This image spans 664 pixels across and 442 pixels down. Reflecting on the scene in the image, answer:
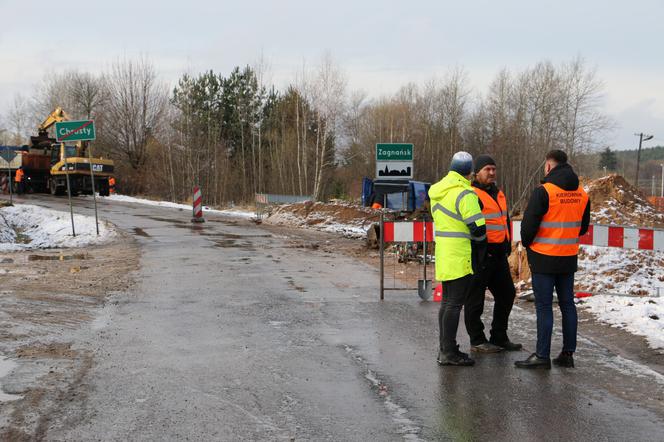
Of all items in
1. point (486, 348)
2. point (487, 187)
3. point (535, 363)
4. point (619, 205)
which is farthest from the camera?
point (619, 205)

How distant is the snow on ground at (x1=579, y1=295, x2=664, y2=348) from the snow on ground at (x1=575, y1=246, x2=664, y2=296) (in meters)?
0.66

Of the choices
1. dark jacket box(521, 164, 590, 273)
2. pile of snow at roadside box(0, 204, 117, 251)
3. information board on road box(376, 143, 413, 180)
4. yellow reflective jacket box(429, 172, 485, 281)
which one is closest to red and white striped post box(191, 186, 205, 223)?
pile of snow at roadside box(0, 204, 117, 251)

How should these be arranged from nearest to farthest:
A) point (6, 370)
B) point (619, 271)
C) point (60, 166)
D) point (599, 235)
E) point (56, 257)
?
point (6, 370) → point (599, 235) → point (619, 271) → point (56, 257) → point (60, 166)

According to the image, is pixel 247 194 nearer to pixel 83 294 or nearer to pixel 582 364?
pixel 83 294

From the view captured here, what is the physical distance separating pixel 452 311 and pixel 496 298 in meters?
0.89

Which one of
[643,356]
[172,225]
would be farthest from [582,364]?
[172,225]

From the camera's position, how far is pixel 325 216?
2612 centimetres

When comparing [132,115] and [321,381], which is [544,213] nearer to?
[321,381]

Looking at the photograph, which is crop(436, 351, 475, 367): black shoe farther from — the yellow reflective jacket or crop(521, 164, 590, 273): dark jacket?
crop(521, 164, 590, 273): dark jacket

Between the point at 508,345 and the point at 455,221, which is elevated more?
the point at 455,221

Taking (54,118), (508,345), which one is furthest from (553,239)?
(54,118)

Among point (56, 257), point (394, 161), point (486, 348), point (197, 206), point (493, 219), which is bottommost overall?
point (56, 257)

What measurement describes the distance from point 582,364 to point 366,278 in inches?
240

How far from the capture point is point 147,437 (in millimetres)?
4379
